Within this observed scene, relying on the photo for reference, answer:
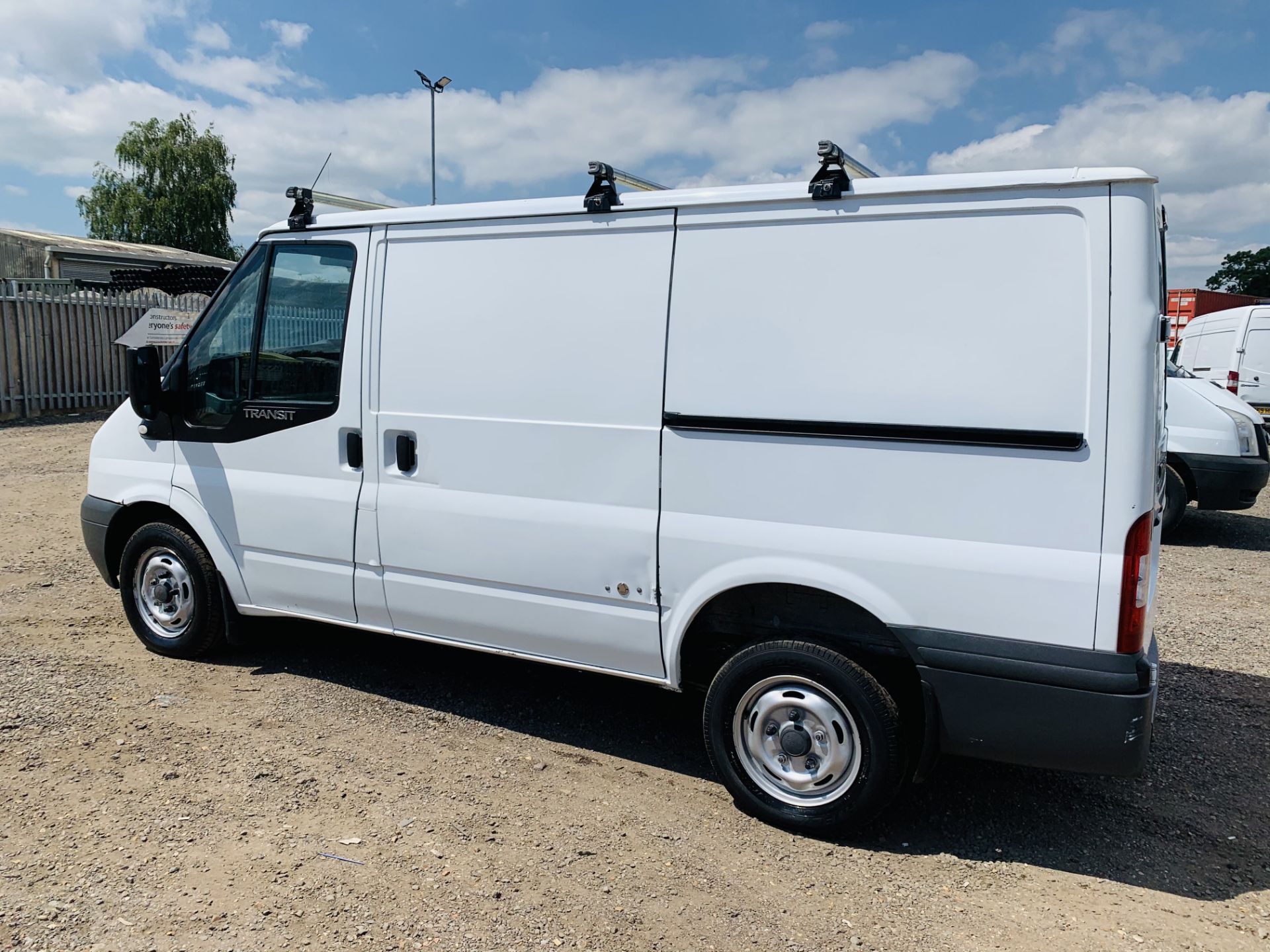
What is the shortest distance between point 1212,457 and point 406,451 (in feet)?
25.5

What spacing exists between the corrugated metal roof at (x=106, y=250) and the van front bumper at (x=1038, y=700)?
25154mm

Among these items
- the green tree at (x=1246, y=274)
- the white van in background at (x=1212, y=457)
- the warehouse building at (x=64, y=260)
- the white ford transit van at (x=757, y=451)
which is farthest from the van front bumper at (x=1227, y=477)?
the green tree at (x=1246, y=274)

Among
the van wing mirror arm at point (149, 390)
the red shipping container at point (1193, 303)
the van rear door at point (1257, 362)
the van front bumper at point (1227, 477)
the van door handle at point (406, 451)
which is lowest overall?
the van front bumper at point (1227, 477)

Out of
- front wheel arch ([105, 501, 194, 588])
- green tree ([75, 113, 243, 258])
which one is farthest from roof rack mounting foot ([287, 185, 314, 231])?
green tree ([75, 113, 243, 258])

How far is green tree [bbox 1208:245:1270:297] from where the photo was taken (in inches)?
2456

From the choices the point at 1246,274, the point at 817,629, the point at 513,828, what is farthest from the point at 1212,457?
the point at 1246,274

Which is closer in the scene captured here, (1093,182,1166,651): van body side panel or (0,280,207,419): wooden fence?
(1093,182,1166,651): van body side panel

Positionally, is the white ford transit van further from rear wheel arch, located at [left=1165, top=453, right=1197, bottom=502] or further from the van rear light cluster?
rear wheel arch, located at [left=1165, top=453, right=1197, bottom=502]

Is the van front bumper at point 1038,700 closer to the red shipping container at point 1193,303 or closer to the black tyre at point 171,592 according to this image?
the black tyre at point 171,592

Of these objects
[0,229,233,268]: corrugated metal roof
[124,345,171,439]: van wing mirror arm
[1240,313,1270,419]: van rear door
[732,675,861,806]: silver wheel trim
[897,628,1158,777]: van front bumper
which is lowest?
[732,675,861,806]: silver wheel trim

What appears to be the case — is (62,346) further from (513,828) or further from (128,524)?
(513,828)

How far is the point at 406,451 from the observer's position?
13.8 feet

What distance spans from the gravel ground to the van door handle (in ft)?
4.15

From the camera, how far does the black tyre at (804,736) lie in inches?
131
